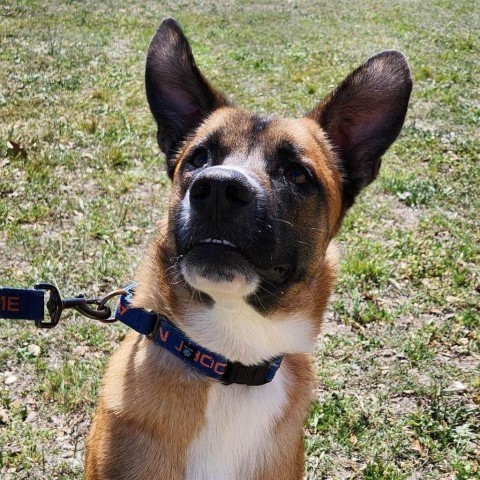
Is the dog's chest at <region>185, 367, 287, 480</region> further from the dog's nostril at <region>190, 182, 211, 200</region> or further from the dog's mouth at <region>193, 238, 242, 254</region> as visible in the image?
the dog's nostril at <region>190, 182, 211, 200</region>

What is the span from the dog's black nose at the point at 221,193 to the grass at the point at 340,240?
2.04 meters

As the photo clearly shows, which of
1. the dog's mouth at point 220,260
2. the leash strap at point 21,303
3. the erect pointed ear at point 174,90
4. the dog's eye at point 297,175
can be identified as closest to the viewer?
the dog's mouth at point 220,260

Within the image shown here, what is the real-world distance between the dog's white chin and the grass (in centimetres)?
174

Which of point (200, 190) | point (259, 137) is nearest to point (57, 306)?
point (200, 190)

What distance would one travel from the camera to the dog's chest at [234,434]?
267 cm

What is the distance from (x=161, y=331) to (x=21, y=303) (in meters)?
0.63

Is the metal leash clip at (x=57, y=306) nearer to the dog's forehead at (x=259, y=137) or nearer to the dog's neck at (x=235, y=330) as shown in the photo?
the dog's neck at (x=235, y=330)

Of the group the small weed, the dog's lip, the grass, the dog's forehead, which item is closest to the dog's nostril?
the dog's lip

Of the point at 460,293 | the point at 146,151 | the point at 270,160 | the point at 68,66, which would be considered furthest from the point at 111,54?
the point at 270,160

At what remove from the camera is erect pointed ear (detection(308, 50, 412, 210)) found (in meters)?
2.95

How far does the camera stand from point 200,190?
92.1 inches

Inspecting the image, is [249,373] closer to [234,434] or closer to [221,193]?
[234,434]

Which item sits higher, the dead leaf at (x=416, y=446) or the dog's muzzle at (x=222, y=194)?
the dog's muzzle at (x=222, y=194)

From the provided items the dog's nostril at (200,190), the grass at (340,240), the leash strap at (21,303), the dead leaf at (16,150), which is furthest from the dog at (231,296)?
the dead leaf at (16,150)
